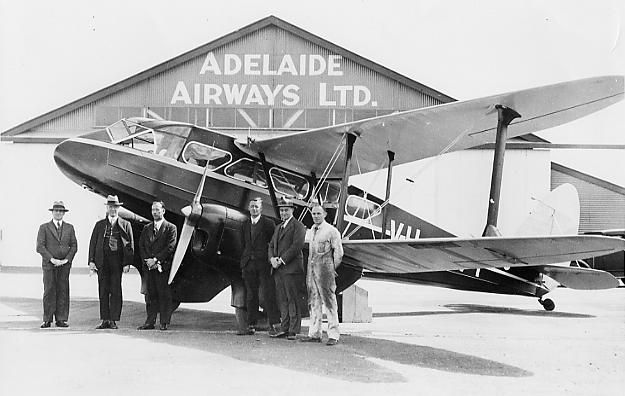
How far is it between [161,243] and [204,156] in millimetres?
1411

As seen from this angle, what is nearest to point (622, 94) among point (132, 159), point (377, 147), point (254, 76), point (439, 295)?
point (377, 147)

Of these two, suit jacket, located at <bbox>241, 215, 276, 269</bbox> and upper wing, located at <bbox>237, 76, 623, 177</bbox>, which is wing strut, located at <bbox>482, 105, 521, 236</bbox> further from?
suit jacket, located at <bbox>241, 215, 276, 269</bbox>

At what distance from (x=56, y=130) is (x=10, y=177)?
2.28 meters

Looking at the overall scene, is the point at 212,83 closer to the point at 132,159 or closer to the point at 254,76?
the point at 254,76

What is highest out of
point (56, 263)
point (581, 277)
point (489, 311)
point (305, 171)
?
point (305, 171)

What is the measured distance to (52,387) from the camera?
16.0 ft

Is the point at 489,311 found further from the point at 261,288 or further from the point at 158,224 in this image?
the point at 158,224

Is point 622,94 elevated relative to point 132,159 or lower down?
elevated

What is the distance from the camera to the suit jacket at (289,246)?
7.20 m

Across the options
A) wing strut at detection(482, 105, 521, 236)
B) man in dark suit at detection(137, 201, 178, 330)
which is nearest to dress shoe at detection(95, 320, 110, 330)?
man in dark suit at detection(137, 201, 178, 330)

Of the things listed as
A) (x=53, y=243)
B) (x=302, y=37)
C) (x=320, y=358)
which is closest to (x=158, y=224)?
(x=53, y=243)

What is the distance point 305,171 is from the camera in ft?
31.1

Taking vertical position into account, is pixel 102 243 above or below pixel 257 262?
above

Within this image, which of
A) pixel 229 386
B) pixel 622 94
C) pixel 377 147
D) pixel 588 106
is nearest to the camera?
pixel 229 386
